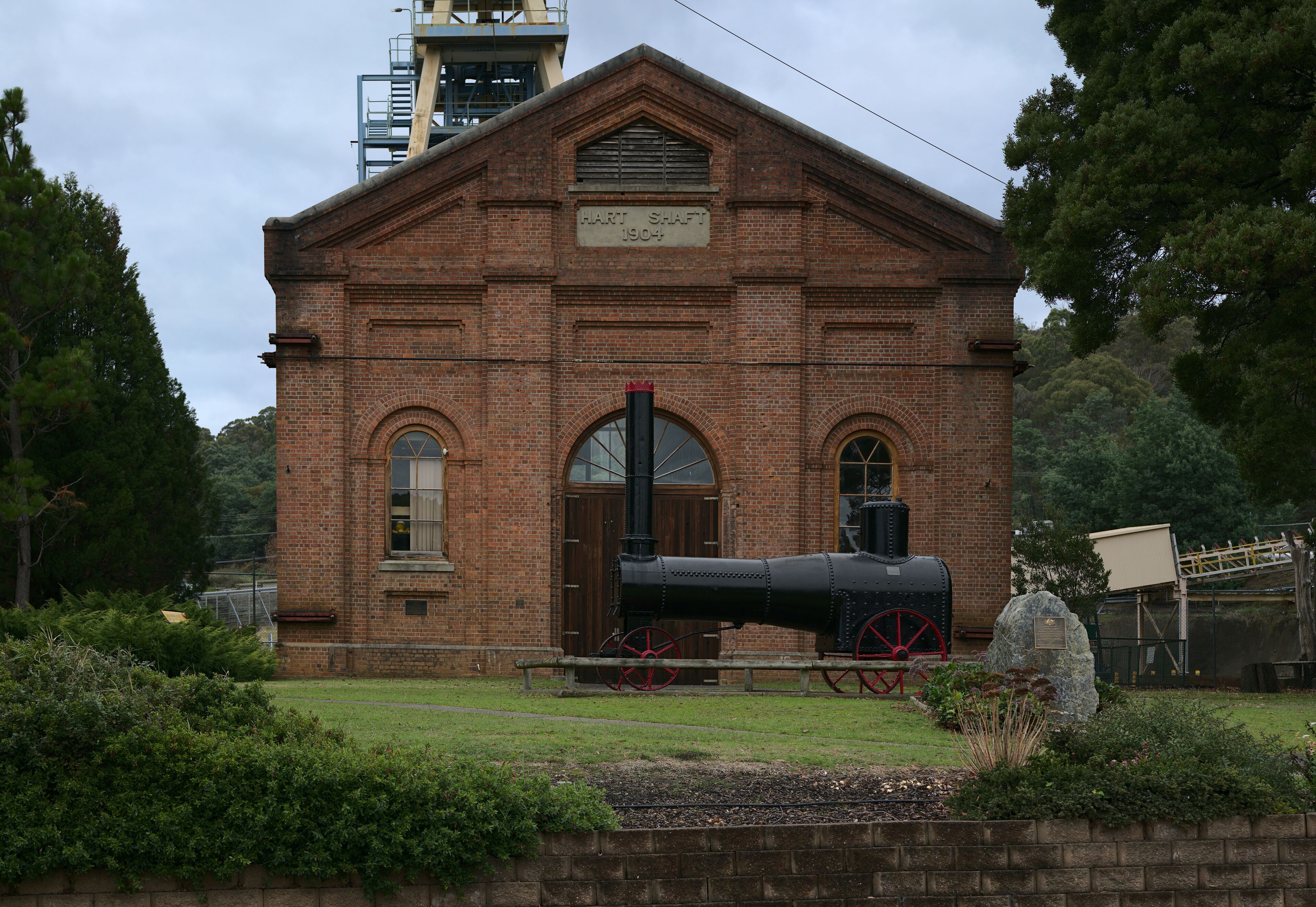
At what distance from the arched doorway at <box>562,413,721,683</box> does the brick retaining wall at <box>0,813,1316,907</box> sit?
1128cm

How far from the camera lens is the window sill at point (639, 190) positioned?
1934cm

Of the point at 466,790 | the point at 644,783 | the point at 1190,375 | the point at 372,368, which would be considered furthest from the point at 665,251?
the point at 466,790

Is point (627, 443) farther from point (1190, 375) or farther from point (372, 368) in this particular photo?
point (1190, 375)

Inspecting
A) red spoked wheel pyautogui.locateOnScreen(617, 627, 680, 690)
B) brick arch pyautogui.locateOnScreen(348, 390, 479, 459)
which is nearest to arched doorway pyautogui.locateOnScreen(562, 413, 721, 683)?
brick arch pyautogui.locateOnScreen(348, 390, 479, 459)

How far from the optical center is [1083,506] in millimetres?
43219

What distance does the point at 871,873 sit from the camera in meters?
7.55

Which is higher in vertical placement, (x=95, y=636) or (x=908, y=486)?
(x=908, y=486)

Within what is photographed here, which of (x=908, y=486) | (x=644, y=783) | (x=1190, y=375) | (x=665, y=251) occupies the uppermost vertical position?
(x=665, y=251)

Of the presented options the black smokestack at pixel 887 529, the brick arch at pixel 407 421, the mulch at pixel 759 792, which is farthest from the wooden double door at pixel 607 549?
the mulch at pixel 759 792

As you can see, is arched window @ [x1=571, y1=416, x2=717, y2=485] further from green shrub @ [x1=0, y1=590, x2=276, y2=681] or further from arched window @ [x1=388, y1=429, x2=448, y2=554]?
green shrub @ [x1=0, y1=590, x2=276, y2=681]

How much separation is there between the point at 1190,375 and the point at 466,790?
14.5 metres

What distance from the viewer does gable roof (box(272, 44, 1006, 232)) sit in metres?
19.0

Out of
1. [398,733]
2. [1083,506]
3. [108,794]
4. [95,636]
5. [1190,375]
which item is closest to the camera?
[108,794]

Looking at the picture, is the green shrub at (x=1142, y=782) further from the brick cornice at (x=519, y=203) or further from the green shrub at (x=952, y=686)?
the brick cornice at (x=519, y=203)
